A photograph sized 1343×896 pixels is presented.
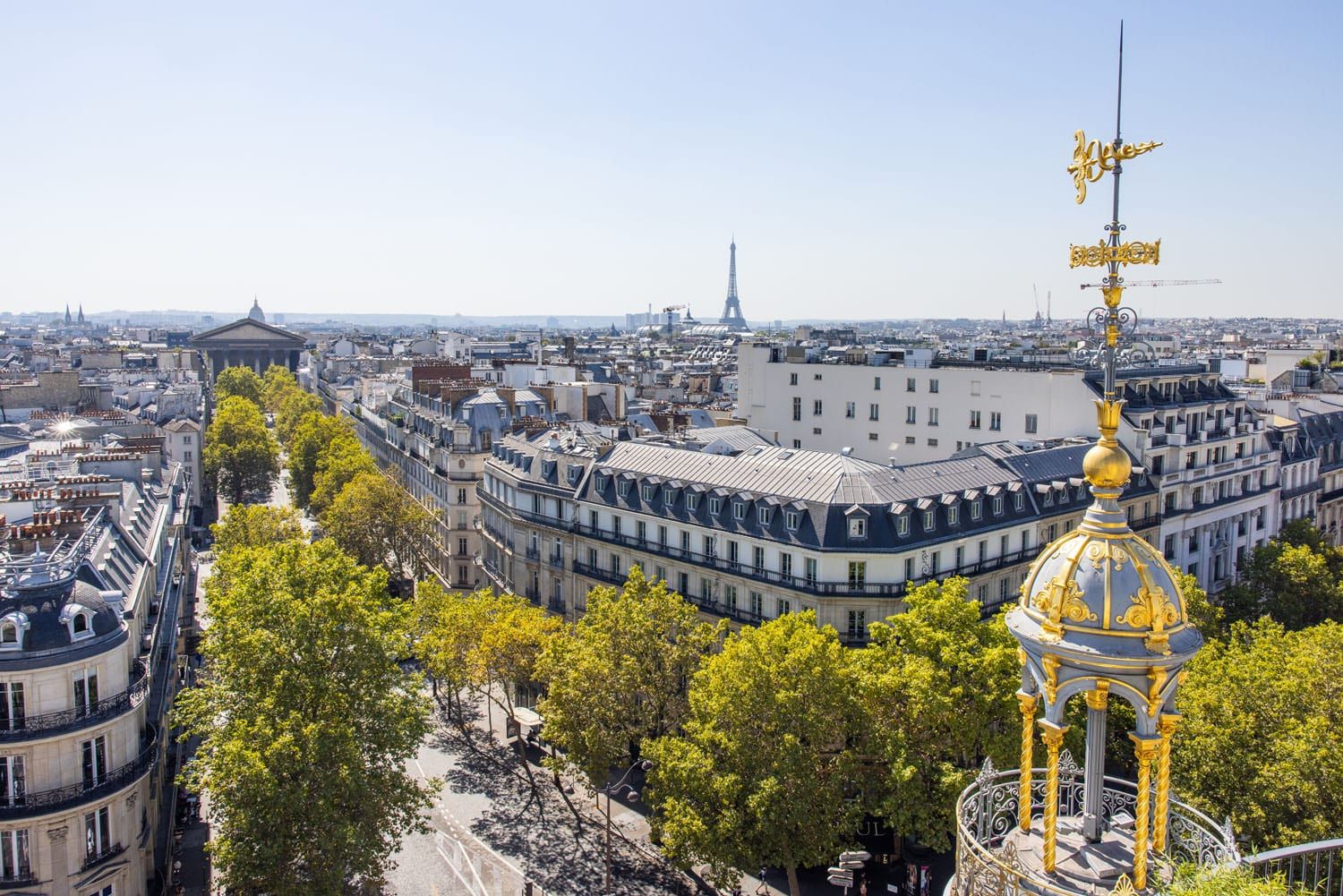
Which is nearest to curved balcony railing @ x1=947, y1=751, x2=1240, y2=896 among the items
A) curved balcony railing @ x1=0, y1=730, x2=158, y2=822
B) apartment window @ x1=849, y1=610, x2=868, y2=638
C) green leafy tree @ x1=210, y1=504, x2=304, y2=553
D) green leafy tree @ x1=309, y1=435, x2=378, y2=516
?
curved balcony railing @ x1=0, y1=730, x2=158, y2=822

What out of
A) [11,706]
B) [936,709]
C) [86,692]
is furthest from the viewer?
[936,709]

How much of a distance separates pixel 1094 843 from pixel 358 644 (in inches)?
1074

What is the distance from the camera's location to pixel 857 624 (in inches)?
1864

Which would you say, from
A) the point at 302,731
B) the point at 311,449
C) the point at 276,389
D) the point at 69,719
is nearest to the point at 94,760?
the point at 69,719

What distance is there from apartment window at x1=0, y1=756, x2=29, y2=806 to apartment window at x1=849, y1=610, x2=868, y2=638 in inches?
1265

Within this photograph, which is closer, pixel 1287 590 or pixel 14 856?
pixel 14 856

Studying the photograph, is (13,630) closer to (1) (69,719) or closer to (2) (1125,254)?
(1) (69,719)

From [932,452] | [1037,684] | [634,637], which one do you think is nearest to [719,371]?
[932,452]

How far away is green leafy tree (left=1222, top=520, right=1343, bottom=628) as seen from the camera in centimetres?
5628

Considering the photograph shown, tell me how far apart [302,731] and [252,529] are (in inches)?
1478

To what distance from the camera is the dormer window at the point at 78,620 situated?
32.9 metres

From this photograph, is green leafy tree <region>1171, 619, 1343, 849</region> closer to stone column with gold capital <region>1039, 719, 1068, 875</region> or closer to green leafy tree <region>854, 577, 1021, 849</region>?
green leafy tree <region>854, 577, 1021, 849</region>

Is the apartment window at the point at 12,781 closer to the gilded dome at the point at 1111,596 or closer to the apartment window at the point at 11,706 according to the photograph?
the apartment window at the point at 11,706

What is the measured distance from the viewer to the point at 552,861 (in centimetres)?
4109
